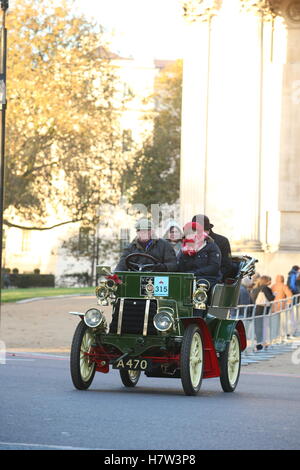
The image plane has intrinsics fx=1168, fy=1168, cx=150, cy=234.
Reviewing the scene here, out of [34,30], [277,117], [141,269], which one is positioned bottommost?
[141,269]

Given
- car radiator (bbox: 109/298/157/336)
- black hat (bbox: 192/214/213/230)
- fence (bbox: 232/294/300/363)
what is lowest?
fence (bbox: 232/294/300/363)

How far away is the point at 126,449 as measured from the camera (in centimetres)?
805

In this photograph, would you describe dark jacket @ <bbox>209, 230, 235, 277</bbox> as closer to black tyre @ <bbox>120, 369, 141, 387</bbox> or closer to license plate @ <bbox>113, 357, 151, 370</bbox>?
black tyre @ <bbox>120, 369, 141, 387</bbox>

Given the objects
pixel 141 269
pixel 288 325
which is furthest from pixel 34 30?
pixel 141 269

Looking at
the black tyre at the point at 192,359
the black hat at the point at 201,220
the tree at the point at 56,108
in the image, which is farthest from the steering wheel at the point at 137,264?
the tree at the point at 56,108

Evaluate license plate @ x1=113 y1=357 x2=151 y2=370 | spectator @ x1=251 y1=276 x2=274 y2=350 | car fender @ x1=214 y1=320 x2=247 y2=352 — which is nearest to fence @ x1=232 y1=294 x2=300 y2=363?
spectator @ x1=251 y1=276 x2=274 y2=350

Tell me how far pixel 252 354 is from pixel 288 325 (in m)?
3.09

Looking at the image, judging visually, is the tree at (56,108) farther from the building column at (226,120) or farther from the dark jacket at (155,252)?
the dark jacket at (155,252)

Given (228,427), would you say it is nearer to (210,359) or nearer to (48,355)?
(210,359)

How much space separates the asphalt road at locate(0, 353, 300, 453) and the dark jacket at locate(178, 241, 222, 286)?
1.38 metres

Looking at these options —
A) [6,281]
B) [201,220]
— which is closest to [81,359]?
[201,220]

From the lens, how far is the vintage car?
12.7m

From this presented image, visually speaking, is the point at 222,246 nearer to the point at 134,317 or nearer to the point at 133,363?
the point at 134,317

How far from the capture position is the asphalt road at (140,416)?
8539 mm
